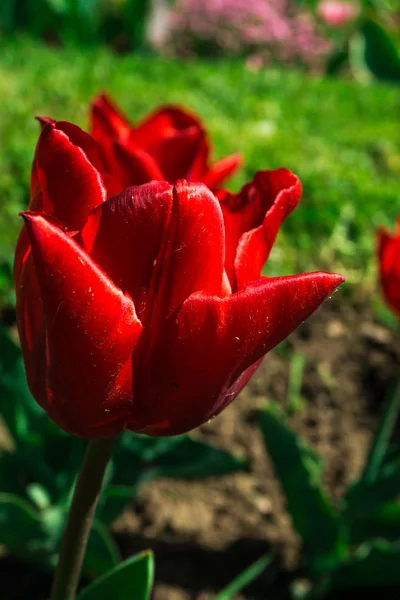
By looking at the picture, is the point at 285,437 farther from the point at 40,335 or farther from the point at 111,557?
the point at 40,335

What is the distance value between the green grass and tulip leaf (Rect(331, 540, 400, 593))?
1087mm

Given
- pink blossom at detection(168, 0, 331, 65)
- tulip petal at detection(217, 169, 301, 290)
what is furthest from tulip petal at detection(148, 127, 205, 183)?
pink blossom at detection(168, 0, 331, 65)

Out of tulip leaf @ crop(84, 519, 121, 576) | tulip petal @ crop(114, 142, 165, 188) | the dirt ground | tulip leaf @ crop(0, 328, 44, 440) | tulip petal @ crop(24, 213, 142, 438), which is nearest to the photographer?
tulip petal @ crop(24, 213, 142, 438)

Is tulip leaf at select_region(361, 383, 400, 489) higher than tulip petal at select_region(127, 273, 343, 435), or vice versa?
tulip petal at select_region(127, 273, 343, 435)

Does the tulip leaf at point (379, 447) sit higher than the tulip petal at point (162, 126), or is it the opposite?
the tulip petal at point (162, 126)

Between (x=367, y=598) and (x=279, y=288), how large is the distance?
100 centimetres

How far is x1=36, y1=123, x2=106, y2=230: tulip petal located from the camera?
0.55 metres

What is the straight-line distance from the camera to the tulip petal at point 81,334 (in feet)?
1.63

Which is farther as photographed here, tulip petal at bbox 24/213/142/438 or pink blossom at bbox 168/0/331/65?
pink blossom at bbox 168/0/331/65

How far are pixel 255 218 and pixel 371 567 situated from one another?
0.76 m

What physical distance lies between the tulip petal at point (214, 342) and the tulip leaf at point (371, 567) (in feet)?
2.29

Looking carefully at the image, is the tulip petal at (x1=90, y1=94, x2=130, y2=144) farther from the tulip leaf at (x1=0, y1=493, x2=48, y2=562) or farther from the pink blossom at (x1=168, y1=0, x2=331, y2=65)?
the pink blossom at (x1=168, y1=0, x2=331, y2=65)

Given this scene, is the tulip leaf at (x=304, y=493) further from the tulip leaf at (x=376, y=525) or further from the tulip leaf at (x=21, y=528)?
the tulip leaf at (x=21, y=528)

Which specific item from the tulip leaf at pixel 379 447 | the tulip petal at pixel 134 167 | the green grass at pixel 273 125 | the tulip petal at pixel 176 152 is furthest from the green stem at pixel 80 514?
the green grass at pixel 273 125
